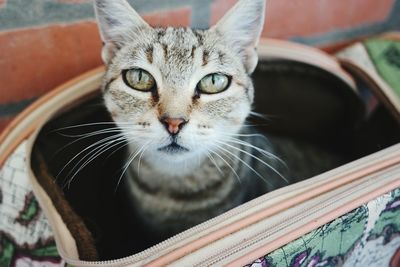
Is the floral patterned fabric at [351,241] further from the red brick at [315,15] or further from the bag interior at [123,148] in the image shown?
the red brick at [315,15]

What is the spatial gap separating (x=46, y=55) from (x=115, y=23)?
19 centimetres

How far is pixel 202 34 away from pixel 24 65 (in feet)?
1.12

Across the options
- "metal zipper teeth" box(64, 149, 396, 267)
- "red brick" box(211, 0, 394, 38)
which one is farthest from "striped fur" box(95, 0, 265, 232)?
"red brick" box(211, 0, 394, 38)

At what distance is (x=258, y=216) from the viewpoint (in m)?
0.54

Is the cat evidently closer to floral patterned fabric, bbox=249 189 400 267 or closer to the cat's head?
the cat's head

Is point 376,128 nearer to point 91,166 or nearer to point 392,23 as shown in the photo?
point 392,23

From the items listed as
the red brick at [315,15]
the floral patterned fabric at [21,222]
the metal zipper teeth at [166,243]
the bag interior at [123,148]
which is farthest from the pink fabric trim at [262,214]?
the red brick at [315,15]

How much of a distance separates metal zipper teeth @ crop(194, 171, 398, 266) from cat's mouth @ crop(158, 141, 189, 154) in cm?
17

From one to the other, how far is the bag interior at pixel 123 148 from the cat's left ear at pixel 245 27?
213 mm

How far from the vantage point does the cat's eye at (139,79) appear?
2.14 ft

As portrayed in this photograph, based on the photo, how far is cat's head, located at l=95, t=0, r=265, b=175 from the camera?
616 mm

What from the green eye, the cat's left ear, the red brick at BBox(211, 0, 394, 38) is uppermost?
the red brick at BBox(211, 0, 394, 38)

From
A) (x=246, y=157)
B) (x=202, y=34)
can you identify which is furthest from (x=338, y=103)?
(x=202, y=34)

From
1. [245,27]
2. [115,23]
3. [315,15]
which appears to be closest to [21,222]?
Result: [115,23]
